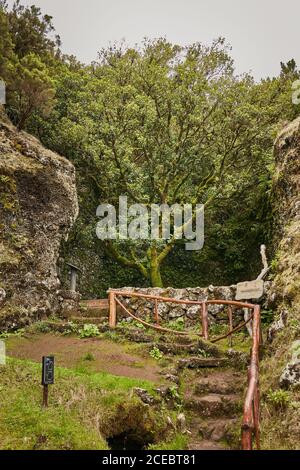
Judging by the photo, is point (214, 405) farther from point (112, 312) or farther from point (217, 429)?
A: point (112, 312)

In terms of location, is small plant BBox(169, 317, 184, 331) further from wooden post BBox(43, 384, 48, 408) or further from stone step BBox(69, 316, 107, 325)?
wooden post BBox(43, 384, 48, 408)

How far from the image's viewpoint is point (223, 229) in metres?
20.1

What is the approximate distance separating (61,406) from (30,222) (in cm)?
796

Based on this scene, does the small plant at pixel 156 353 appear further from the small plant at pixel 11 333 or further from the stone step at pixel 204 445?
the small plant at pixel 11 333

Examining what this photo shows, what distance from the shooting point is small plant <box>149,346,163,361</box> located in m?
10.8

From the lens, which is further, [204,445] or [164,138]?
[164,138]

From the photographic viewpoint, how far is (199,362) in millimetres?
10492

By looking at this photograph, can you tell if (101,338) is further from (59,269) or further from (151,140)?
(151,140)

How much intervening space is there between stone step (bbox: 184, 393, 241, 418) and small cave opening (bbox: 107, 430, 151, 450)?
53.2 inches

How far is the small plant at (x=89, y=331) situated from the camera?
12094 millimetres

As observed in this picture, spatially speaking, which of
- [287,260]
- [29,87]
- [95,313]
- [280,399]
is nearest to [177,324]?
[95,313]

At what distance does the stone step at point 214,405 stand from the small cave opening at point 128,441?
1.35 meters
